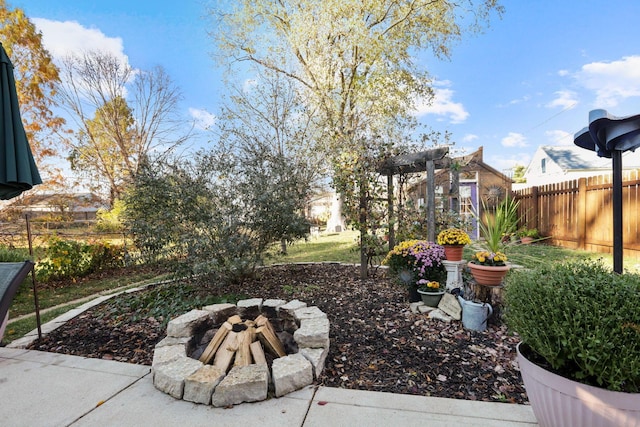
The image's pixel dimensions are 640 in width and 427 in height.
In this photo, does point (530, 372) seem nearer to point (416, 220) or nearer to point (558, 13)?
point (416, 220)

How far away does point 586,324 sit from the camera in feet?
4.07

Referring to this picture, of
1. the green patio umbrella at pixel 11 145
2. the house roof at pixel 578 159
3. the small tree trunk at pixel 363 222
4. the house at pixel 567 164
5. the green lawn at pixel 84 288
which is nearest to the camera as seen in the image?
the green patio umbrella at pixel 11 145

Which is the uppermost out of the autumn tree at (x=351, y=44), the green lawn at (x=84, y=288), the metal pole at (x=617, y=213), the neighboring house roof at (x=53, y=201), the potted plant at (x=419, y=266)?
the autumn tree at (x=351, y=44)

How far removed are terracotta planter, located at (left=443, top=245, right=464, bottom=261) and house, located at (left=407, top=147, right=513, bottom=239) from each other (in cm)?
98

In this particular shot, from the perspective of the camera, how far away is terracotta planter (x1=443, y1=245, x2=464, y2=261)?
124 inches

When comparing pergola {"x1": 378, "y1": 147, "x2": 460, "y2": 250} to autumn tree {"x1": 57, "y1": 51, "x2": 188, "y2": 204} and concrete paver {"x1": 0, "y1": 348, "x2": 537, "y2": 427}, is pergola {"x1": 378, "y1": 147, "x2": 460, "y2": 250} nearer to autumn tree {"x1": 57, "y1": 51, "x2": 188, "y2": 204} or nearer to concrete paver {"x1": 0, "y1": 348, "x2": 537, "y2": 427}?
Result: concrete paver {"x1": 0, "y1": 348, "x2": 537, "y2": 427}

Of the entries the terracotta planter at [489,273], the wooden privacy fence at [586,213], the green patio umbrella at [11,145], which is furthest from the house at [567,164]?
the green patio umbrella at [11,145]

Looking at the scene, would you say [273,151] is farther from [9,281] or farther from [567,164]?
[567,164]

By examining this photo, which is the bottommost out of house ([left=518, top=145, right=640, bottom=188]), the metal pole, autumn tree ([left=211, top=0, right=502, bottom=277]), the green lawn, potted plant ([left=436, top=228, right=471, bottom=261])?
the green lawn

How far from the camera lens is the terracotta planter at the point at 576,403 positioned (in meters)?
1.17

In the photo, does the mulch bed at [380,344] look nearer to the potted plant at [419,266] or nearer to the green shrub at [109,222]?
the potted plant at [419,266]

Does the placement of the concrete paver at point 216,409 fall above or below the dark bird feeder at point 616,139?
below

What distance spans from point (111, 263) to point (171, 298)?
3517 millimetres

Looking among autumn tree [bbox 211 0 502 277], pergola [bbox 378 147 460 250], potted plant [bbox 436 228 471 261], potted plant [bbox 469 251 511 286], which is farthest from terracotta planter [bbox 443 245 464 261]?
autumn tree [bbox 211 0 502 277]
